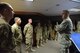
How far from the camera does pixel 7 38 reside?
6.76 ft

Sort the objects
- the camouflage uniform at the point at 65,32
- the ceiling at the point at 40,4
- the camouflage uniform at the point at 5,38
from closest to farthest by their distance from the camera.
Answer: the camouflage uniform at the point at 5,38, the camouflage uniform at the point at 65,32, the ceiling at the point at 40,4

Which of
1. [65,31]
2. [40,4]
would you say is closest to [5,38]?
[65,31]

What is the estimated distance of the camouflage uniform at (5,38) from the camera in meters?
2.03

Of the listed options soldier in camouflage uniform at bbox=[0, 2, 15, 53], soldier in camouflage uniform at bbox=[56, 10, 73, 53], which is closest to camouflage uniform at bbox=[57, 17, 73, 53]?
soldier in camouflage uniform at bbox=[56, 10, 73, 53]

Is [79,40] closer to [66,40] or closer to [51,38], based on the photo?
[66,40]

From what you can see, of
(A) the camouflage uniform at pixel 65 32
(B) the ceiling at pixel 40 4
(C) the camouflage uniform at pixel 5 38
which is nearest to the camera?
(C) the camouflage uniform at pixel 5 38

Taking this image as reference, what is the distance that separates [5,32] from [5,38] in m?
0.07

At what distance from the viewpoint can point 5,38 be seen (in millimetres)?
2041

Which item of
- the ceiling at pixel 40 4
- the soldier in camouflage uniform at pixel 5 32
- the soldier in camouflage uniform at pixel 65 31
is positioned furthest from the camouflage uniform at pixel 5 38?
the ceiling at pixel 40 4

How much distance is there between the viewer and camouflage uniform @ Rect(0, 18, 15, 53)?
2027mm

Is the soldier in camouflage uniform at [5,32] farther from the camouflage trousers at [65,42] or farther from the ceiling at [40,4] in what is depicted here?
the ceiling at [40,4]

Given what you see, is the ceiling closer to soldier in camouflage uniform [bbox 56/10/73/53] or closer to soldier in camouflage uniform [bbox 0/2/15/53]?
soldier in camouflage uniform [bbox 56/10/73/53]

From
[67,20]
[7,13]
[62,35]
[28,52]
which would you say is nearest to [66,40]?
[62,35]

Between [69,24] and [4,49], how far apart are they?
99.1 inches
